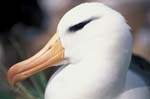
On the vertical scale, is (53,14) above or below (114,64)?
above

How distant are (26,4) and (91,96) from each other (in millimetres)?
576

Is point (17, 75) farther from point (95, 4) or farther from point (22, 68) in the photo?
point (95, 4)

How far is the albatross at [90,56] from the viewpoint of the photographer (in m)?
4.32

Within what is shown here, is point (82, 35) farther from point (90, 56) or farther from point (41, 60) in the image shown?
point (41, 60)

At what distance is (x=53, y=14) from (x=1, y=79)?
1.42 ft

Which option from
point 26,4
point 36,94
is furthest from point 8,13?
point 36,94

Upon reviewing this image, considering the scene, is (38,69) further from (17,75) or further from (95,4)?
(95,4)

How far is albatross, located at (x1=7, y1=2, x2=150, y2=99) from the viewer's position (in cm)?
432

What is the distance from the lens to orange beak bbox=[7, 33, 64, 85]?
4.34 metres

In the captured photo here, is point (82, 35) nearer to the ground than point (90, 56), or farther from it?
farther from it

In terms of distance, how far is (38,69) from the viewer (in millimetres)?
4363

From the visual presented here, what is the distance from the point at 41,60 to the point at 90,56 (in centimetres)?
25

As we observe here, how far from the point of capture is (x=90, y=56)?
4348mm

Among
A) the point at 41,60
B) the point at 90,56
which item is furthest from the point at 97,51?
the point at 41,60
